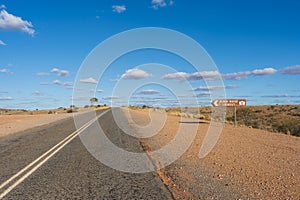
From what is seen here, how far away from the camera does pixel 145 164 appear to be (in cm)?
898

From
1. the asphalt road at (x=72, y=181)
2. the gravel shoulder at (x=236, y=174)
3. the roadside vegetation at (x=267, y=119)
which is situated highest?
the roadside vegetation at (x=267, y=119)

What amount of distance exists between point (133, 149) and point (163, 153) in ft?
4.16

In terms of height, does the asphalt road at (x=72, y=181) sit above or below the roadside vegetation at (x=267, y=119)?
below

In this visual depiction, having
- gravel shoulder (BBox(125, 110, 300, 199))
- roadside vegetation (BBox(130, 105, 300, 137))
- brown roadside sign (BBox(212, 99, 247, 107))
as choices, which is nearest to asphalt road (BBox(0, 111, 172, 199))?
gravel shoulder (BBox(125, 110, 300, 199))

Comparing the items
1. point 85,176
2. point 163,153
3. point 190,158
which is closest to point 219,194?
point 85,176

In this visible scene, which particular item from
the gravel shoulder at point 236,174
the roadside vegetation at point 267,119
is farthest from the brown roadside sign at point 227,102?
the gravel shoulder at point 236,174

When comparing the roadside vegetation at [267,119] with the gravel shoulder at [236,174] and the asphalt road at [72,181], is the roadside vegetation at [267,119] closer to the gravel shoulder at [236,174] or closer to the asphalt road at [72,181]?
the gravel shoulder at [236,174]

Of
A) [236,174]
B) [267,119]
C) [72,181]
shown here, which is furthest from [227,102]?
[267,119]

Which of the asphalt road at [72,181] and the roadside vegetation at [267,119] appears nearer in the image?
the asphalt road at [72,181]

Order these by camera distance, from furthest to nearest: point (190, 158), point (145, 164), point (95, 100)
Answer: point (95, 100)
point (190, 158)
point (145, 164)

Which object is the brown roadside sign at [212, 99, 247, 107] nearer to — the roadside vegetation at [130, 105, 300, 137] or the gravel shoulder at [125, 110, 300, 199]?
the roadside vegetation at [130, 105, 300, 137]

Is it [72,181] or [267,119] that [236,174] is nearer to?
[72,181]

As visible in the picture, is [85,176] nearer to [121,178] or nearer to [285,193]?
[121,178]

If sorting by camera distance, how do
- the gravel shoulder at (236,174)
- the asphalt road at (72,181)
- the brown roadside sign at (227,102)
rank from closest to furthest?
1. the asphalt road at (72,181)
2. the gravel shoulder at (236,174)
3. the brown roadside sign at (227,102)
